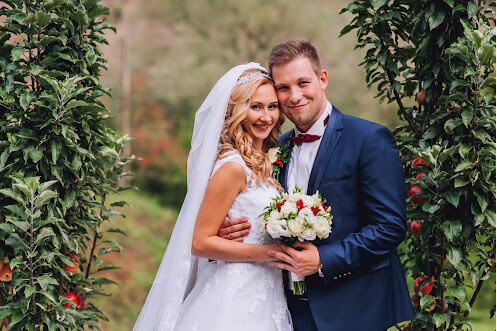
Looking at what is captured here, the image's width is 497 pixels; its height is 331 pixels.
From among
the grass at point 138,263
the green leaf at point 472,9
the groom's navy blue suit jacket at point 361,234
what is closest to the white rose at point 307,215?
the groom's navy blue suit jacket at point 361,234

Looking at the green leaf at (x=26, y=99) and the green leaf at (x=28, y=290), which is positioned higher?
the green leaf at (x=26, y=99)

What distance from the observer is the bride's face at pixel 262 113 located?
8.02ft

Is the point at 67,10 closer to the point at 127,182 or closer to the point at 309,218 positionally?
the point at 309,218

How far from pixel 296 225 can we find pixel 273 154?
24.7 inches

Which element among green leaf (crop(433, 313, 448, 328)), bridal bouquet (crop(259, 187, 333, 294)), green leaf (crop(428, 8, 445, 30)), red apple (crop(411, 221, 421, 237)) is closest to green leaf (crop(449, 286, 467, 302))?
green leaf (crop(433, 313, 448, 328))

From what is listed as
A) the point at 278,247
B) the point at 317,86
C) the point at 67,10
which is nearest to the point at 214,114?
the point at 317,86

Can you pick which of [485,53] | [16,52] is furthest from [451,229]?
[16,52]

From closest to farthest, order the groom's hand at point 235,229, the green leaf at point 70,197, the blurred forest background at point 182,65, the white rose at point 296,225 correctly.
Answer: the white rose at point 296,225 → the groom's hand at point 235,229 → the green leaf at point 70,197 → the blurred forest background at point 182,65

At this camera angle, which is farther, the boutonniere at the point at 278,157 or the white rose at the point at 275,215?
the boutonniere at the point at 278,157

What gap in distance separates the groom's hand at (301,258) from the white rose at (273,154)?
496mm

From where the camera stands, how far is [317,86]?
248cm

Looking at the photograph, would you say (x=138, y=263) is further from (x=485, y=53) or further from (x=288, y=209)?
(x=485, y=53)

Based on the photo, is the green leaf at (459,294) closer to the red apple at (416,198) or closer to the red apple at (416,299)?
the red apple at (416,299)

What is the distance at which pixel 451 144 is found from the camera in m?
2.64
